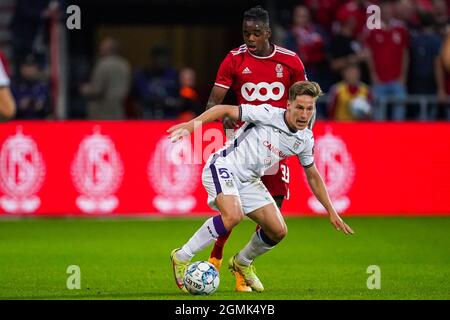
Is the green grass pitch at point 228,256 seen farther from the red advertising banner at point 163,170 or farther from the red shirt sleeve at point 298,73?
the red shirt sleeve at point 298,73

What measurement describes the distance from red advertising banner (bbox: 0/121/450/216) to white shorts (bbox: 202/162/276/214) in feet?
22.5

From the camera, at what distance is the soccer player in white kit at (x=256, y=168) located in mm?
10203

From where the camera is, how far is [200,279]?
10047 millimetres

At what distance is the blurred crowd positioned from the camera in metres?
19.5

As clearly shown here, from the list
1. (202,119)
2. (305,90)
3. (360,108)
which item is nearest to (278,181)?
(305,90)

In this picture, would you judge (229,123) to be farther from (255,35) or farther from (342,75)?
(342,75)

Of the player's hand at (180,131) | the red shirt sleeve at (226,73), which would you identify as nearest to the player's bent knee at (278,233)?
the player's hand at (180,131)

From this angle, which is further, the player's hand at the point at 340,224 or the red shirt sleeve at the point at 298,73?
the red shirt sleeve at the point at 298,73

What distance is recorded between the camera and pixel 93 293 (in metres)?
10.3

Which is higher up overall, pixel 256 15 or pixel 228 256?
pixel 256 15

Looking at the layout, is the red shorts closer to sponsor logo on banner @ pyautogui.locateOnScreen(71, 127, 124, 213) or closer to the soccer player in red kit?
the soccer player in red kit

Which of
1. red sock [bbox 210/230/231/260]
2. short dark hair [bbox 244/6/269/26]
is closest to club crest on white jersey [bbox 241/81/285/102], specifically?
short dark hair [bbox 244/6/269/26]

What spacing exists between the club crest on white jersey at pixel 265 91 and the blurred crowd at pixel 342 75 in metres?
7.97

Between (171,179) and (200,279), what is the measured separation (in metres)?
7.80
